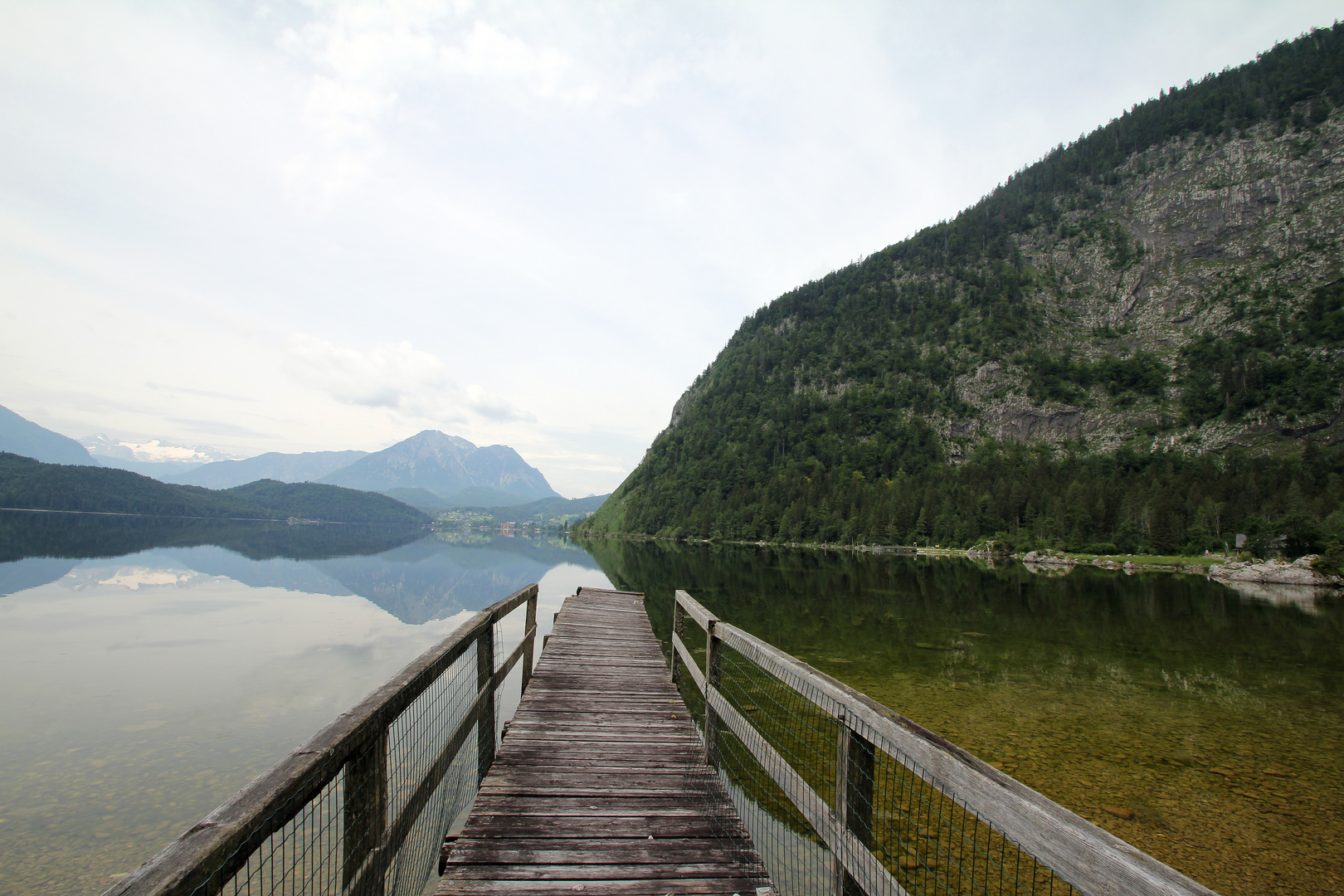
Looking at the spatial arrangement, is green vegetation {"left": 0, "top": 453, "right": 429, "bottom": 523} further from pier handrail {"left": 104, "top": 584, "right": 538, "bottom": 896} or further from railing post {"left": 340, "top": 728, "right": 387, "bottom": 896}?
railing post {"left": 340, "top": 728, "right": 387, "bottom": 896}

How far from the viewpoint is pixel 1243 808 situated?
25.7 ft

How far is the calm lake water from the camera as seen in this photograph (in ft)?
23.7

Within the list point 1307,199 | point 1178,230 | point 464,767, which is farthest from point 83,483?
point 1307,199

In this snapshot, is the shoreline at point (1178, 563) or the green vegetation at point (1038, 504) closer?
the shoreline at point (1178, 563)

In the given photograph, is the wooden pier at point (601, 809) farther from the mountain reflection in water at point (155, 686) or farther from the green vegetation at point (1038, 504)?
the green vegetation at point (1038, 504)

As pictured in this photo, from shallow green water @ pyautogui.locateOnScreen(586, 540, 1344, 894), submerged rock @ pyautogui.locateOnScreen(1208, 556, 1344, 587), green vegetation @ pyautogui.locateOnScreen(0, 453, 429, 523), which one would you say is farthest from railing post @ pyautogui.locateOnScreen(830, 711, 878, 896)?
green vegetation @ pyautogui.locateOnScreen(0, 453, 429, 523)

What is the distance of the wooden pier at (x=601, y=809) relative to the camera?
391cm

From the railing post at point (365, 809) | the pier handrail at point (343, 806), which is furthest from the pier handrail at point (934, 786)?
the railing post at point (365, 809)

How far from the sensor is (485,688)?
7.01 meters

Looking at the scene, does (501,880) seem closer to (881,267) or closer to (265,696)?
(265,696)

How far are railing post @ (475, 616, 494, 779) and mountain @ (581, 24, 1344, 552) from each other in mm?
66620

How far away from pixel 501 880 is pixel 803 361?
15656 cm

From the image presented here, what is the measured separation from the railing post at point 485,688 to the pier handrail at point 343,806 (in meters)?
0.51

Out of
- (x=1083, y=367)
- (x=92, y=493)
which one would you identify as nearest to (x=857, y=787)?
(x=1083, y=367)
